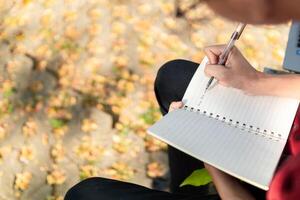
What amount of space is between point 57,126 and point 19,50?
23.2 inches

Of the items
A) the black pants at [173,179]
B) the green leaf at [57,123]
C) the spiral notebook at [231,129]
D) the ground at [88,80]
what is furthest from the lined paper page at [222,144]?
the green leaf at [57,123]

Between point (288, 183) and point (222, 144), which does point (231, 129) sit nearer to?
point (222, 144)

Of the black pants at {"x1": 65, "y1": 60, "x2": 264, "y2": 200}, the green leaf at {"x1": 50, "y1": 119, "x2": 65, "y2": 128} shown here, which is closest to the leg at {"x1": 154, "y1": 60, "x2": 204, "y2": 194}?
the black pants at {"x1": 65, "y1": 60, "x2": 264, "y2": 200}

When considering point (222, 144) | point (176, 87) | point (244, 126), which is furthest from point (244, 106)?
point (176, 87)

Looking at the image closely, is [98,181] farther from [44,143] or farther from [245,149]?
[44,143]

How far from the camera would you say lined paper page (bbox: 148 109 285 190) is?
1.08m

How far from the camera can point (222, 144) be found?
1149mm

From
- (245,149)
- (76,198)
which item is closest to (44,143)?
(76,198)

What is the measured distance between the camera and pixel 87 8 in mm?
2969

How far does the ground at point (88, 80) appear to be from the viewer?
2.23 meters

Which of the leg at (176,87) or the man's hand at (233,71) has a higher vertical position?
the man's hand at (233,71)

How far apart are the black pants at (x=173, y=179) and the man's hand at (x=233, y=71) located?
0.63 ft

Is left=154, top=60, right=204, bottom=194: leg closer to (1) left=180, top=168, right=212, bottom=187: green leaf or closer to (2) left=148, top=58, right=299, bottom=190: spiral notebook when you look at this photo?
(2) left=148, top=58, right=299, bottom=190: spiral notebook

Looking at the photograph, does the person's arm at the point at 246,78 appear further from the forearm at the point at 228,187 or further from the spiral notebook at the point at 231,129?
the forearm at the point at 228,187
